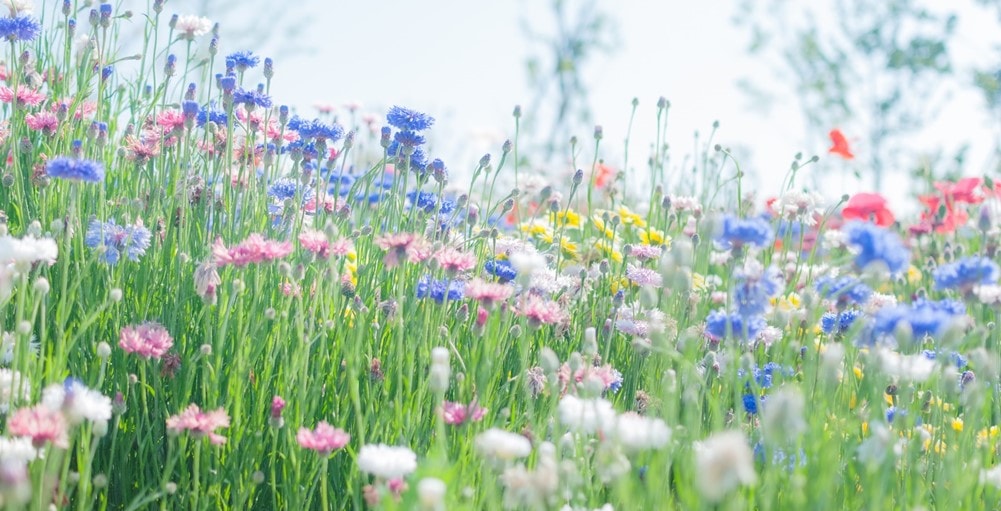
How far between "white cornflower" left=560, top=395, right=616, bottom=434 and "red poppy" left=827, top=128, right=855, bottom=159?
2.82 meters

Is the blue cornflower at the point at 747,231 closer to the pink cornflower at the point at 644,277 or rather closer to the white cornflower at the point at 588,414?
the white cornflower at the point at 588,414

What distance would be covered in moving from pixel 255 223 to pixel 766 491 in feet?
5.42

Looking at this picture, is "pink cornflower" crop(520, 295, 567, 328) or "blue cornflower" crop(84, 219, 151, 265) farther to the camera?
"blue cornflower" crop(84, 219, 151, 265)

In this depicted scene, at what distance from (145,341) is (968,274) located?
1.55 metres

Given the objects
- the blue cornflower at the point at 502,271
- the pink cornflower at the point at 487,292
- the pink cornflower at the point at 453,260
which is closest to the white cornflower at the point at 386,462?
the pink cornflower at the point at 487,292

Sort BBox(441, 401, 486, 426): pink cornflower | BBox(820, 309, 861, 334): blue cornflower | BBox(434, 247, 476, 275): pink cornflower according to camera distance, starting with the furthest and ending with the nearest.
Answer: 1. BBox(820, 309, 861, 334): blue cornflower
2. BBox(434, 247, 476, 275): pink cornflower
3. BBox(441, 401, 486, 426): pink cornflower

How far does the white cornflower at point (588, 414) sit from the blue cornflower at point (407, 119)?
3.92 ft

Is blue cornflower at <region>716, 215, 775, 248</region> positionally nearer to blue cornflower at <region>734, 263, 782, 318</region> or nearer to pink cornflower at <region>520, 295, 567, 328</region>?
blue cornflower at <region>734, 263, 782, 318</region>

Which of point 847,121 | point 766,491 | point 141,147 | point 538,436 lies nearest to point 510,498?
point 766,491

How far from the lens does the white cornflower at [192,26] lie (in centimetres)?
329

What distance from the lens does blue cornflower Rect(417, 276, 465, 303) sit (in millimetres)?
2396

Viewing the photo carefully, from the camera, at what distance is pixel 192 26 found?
3.29 meters

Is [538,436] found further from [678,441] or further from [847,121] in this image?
[847,121]

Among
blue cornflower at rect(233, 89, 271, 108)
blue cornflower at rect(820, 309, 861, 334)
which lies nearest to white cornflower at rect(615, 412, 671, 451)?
blue cornflower at rect(820, 309, 861, 334)
